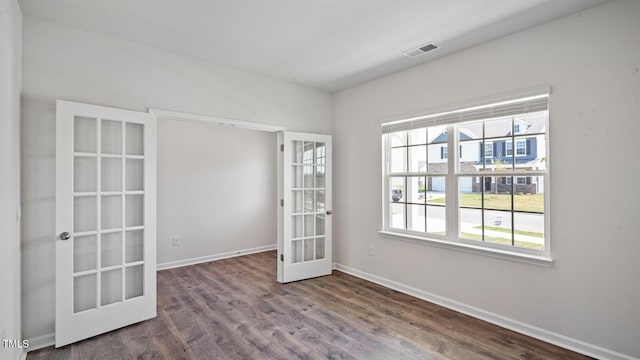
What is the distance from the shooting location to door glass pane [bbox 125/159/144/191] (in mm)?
2916

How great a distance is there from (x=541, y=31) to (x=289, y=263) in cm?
376

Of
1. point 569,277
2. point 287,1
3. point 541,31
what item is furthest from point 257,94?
point 569,277

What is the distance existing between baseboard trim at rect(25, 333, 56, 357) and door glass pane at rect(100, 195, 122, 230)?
976mm

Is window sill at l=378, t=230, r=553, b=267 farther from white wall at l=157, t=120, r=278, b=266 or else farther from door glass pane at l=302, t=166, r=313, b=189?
white wall at l=157, t=120, r=278, b=266

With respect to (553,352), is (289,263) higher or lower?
higher

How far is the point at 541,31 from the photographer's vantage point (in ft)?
8.60

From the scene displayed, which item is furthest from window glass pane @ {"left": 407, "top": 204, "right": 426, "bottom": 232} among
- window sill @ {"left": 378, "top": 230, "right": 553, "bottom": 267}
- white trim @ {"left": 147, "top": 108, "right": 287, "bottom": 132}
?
white trim @ {"left": 147, "top": 108, "right": 287, "bottom": 132}

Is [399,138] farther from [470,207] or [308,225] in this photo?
[308,225]

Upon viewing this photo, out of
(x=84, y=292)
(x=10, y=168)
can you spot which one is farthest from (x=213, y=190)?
(x=10, y=168)

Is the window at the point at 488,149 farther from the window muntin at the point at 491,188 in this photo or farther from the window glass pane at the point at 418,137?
the window glass pane at the point at 418,137

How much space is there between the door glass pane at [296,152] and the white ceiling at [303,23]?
3.84ft

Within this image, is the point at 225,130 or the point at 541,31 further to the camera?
the point at 225,130

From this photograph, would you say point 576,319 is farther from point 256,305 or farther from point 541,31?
point 256,305

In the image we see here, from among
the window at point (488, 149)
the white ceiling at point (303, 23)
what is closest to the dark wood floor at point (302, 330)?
the window at point (488, 149)
